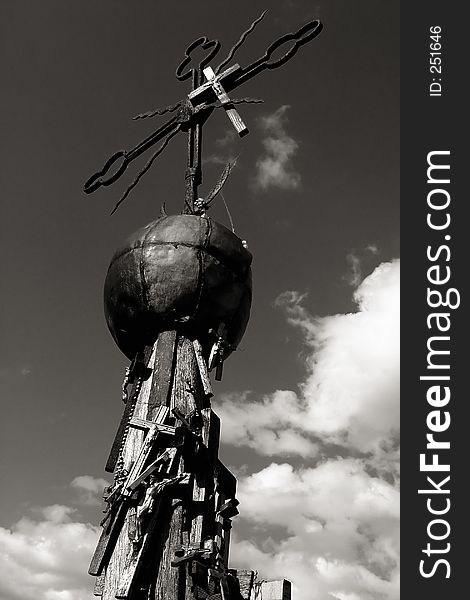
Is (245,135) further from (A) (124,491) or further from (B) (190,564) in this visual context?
(B) (190,564)

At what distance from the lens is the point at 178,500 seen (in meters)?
8.09

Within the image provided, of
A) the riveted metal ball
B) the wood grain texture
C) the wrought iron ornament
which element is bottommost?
the wood grain texture

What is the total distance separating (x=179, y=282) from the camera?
9.10 metres

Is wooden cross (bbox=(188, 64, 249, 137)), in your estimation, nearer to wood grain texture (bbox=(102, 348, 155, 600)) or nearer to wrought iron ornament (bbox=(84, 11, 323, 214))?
wrought iron ornament (bbox=(84, 11, 323, 214))

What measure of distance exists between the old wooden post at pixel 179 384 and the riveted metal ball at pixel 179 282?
0.01 meters

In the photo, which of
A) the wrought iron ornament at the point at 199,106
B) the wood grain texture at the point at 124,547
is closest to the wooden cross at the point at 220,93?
the wrought iron ornament at the point at 199,106

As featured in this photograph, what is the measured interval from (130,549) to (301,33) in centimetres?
708

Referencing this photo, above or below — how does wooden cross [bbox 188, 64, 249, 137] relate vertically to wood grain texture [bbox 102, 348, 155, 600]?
above


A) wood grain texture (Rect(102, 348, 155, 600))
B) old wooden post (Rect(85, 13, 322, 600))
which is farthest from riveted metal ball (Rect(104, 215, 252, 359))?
wood grain texture (Rect(102, 348, 155, 600))

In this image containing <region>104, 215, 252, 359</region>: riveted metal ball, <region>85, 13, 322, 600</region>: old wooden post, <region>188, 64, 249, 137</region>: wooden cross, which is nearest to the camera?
<region>85, 13, 322, 600</region>: old wooden post

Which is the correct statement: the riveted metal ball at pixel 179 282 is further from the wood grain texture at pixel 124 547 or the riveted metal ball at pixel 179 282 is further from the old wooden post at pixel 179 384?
the wood grain texture at pixel 124 547

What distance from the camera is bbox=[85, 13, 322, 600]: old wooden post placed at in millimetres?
7707

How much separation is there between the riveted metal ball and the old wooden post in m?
0.01

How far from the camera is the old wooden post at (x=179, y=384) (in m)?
7.71
